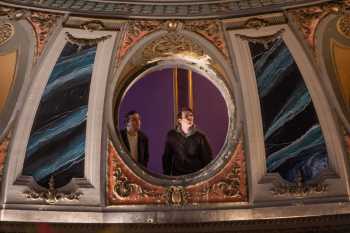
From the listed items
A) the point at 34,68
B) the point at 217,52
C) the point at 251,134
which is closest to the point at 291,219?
the point at 251,134

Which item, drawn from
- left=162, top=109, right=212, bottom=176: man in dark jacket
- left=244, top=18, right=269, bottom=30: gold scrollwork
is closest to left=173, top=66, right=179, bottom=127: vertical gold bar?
left=162, top=109, right=212, bottom=176: man in dark jacket

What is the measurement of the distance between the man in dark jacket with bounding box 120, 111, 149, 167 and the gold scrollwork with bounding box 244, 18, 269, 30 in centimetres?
271

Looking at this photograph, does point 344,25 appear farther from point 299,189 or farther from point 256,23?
point 299,189

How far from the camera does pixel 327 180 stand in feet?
38.1

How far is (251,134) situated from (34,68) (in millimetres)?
4138

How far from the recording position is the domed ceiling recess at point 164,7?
11.1 m

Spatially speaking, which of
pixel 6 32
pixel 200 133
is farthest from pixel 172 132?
pixel 6 32

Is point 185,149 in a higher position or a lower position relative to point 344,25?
lower

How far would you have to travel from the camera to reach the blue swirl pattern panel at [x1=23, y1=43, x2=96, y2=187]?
1188 cm

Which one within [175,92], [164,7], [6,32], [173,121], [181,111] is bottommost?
[173,121]

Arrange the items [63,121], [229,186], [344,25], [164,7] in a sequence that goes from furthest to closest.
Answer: [63,121], [229,186], [344,25], [164,7]

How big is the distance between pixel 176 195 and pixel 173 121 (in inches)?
60.6

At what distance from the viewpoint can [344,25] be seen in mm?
11562

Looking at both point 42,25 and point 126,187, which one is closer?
point 42,25
